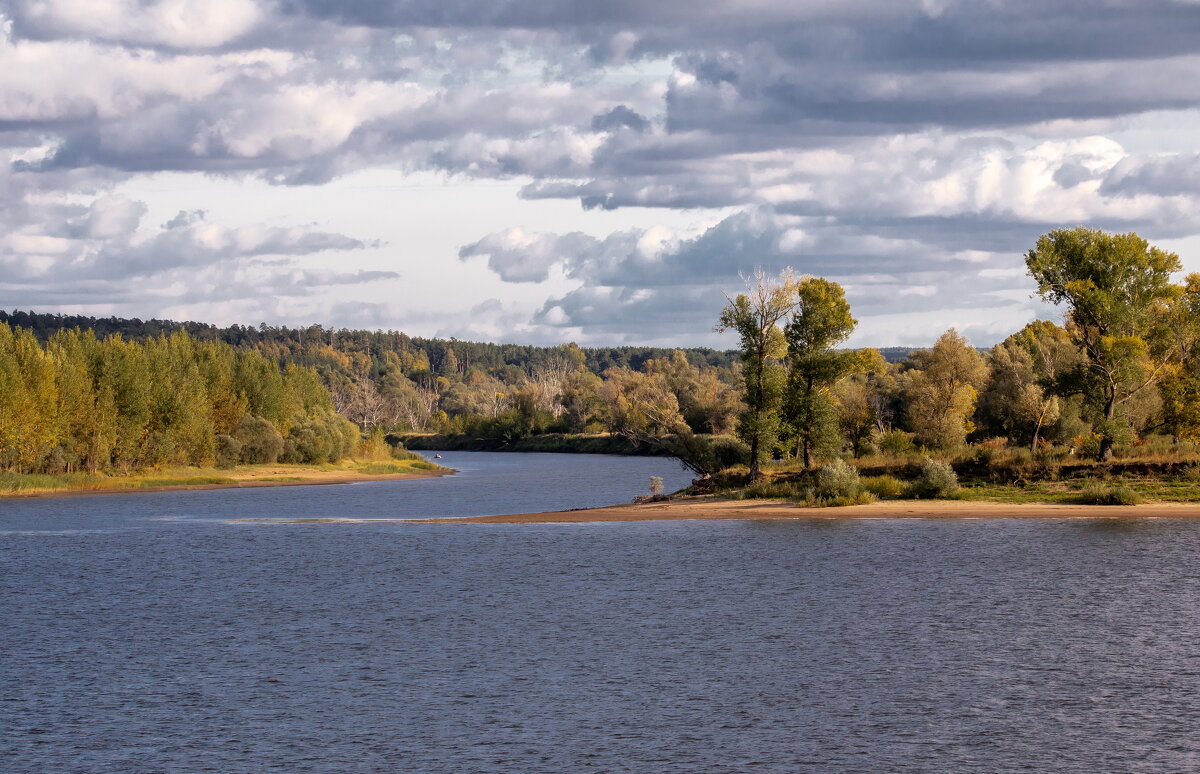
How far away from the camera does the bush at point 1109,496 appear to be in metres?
57.9

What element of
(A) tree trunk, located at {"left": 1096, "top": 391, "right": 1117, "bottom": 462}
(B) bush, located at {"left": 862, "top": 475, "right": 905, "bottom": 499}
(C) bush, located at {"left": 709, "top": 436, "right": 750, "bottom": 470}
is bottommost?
(B) bush, located at {"left": 862, "top": 475, "right": 905, "bottom": 499}

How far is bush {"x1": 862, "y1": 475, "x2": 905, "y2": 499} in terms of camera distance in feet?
216

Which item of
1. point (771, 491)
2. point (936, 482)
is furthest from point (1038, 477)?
point (771, 491)

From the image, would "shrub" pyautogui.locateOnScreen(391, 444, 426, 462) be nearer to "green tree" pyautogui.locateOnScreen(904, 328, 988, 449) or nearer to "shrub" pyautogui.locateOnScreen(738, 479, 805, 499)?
"green tree" pyautogui.locateOnScreen(904, 328, 988, 449)

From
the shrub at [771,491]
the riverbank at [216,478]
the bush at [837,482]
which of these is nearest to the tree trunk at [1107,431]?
the bush at [837,482]

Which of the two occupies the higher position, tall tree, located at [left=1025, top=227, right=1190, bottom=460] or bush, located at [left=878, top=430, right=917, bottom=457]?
tall tree, located at [left=1025, top=227, right=1190, bottom=460]

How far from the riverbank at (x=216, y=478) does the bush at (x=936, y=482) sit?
78272mm

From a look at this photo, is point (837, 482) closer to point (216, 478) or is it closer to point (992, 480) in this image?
point (992, 480)

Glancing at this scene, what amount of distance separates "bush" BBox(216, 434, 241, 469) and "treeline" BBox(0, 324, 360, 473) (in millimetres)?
114

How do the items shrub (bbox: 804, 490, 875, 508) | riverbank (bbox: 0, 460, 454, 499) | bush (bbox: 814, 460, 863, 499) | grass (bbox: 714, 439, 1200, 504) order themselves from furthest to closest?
riverbank (bbox: 0, 460, 454, 499) → bush (bbox: 814, 460, 863, 499) → shrub (bbox: 804, 490, 875, 508) → grass (bbox: 714, 439, 1200, 504)

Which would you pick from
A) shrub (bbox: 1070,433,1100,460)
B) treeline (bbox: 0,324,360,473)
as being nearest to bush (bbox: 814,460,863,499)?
shrub (bbox: 1070,433,1100,460)

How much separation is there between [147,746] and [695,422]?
485 ft

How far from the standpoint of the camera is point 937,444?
281ft

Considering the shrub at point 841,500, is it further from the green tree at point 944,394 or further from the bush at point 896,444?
the green tree at point 944,394
